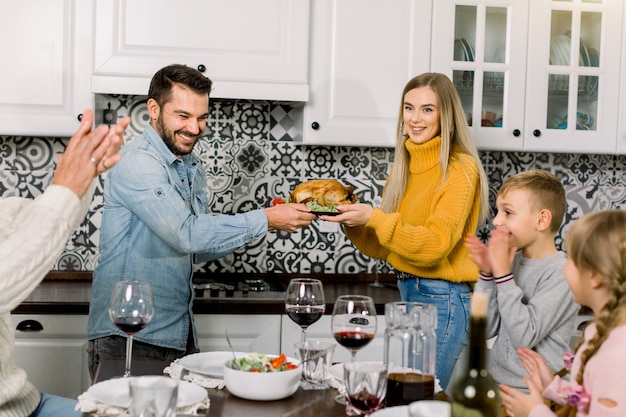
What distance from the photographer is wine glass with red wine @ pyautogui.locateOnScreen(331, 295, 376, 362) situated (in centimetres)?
165

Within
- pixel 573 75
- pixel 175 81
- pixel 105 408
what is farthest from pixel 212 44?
pixel 105 408

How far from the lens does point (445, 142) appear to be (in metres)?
2.67

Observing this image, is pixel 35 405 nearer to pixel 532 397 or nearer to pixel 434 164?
pixel 532 397

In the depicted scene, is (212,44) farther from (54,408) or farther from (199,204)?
(54,408)

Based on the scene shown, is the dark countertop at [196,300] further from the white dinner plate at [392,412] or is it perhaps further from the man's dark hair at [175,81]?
the white dinner plate at [392,412]

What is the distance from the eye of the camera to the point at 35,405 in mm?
2006

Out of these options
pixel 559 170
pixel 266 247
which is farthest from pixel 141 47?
pixel 559 170

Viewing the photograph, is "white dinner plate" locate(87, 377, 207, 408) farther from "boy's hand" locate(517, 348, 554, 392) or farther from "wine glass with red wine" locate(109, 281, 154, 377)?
"boy's hand" locate(517, 348, 554, 392)

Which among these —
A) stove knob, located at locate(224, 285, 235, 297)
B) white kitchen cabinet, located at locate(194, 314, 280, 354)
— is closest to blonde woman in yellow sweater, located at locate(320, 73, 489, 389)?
white kitchen cabinet, located at locate(194, 314, 280, 354)

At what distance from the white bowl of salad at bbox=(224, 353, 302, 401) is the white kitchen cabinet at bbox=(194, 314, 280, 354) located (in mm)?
1230

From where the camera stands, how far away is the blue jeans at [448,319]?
8.57 ft

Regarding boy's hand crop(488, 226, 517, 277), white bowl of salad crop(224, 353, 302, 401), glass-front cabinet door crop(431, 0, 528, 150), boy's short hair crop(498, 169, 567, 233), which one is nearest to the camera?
white bowl of salad crop(224, 353, 302, 401)

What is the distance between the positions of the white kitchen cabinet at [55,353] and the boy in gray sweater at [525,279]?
1.50m

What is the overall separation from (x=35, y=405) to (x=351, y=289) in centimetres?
156
